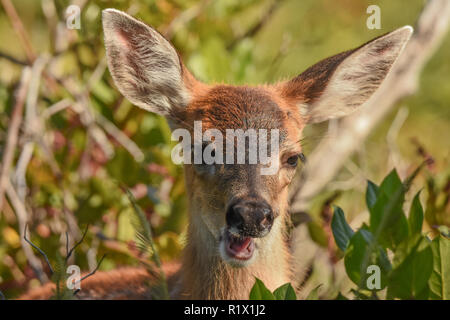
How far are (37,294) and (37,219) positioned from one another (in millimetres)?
1126

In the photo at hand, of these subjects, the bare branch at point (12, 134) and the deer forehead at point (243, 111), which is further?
the bare branch at point (12, 134)

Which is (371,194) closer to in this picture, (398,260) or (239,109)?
(398,260)

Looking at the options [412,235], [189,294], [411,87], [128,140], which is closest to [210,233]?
[189,294]

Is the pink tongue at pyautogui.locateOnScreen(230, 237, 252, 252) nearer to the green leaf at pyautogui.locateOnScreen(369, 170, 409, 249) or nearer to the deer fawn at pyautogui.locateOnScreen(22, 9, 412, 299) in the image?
the deer fawn at pyautogui.locateOnScreen(22, 9, 412, 299)

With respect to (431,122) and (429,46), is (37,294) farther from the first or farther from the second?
(431,122)

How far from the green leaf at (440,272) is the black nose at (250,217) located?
3.00 feet

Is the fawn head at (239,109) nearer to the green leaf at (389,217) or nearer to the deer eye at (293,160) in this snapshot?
the deer eye at (293,160)

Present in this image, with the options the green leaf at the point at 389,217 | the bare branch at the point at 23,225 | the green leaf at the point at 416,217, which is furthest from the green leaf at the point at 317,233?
the bare branch at the point at 23,225

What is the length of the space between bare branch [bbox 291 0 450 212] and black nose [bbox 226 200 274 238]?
9.63 feet

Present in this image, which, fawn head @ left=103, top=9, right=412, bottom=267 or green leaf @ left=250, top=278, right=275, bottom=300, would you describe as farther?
fawn head @ left=103, top=9, right=412, bottom=267

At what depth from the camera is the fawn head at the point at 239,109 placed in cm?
385

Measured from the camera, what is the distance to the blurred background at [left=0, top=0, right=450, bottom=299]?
5.03 meters

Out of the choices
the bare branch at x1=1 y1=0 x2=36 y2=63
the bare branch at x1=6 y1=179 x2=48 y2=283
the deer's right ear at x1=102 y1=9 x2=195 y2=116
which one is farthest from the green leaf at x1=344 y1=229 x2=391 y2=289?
the bare branch at x1=1 y1=0 x2=36 y2=63

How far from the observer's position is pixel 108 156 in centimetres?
579
